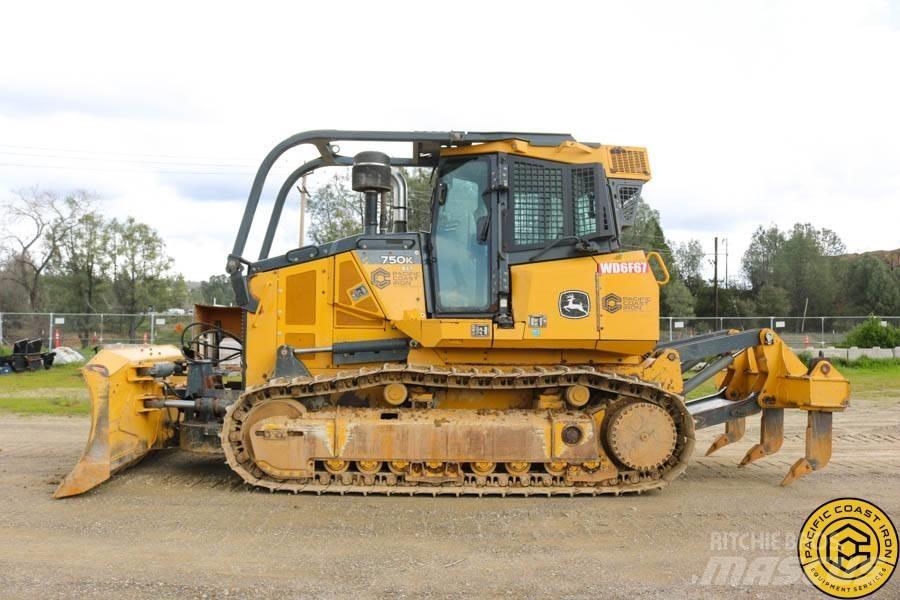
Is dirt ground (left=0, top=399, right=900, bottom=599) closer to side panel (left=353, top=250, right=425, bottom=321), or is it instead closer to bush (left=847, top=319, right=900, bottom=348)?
side panel (left=353, top=250, right=425, bottom=321)

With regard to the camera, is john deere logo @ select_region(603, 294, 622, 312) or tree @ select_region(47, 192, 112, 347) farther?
tree @ select_region(47, 192, 112, 347)

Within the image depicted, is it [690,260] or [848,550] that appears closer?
[848,550]

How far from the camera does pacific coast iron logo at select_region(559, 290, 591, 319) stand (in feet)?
21.2

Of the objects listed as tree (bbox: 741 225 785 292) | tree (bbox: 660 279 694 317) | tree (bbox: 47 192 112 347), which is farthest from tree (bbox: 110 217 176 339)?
tree (bbox: 741 225 785 292)

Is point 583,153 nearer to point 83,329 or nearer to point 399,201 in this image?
point 399,201

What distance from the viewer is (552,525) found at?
5.52 m

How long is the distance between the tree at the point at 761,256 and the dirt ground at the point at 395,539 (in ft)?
177

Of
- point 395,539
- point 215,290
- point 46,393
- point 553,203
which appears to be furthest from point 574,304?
point 215,290

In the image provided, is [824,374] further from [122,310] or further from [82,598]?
[122,310]

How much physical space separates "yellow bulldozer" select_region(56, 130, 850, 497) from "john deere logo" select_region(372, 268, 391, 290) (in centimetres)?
2

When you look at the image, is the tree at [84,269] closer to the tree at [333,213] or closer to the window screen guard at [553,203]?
the tree at [333,213]

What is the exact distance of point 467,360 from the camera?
265 inches

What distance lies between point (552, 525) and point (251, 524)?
2.44 metres

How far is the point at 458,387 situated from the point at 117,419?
10.9 ft
